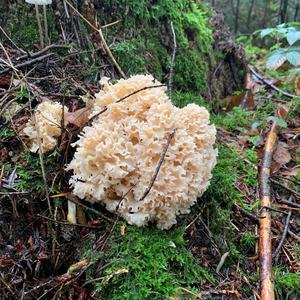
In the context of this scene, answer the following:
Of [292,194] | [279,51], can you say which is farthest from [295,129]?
[292,194]

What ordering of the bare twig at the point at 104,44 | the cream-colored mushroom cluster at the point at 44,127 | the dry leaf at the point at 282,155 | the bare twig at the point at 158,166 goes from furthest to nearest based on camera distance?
the dry leaf at the point at 282,155
the bare twig at the point at 104,44
the cream-colored mushroom cluster at the point at 44,127
the bare twig at the point at 158,166

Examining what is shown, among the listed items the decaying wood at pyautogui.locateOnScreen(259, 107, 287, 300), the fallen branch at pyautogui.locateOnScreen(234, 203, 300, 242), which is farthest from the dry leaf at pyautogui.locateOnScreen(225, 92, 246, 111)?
the fallen branch at pyautogui.locateOnScreen(234, 203, 300, 242)

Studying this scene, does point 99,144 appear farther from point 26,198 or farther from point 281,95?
point 281,95

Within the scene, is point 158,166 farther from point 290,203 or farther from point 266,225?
point 290,203

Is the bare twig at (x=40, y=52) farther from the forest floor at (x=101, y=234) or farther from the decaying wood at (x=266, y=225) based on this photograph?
the decaying wood at (x=266, y=225)

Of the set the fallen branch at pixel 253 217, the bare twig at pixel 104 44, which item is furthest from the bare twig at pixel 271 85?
the bare twig at pixel 104 44

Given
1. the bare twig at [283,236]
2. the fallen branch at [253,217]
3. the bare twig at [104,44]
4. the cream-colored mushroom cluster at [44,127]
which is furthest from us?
the bare twig at [104,44]

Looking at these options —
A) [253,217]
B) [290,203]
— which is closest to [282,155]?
[290,203]
